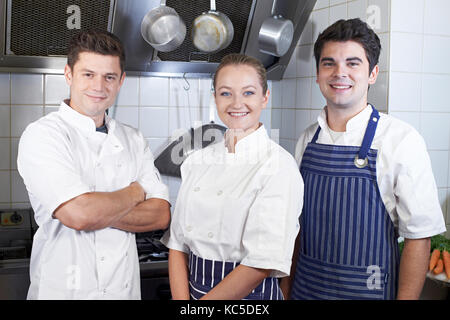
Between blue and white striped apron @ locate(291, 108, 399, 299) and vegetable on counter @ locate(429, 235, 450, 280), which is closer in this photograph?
blue and white striped apron @ locate(291, 108, 399, 299)

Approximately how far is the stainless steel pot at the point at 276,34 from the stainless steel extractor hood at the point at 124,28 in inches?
2.7

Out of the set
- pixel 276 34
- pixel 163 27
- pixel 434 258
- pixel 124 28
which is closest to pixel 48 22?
pixel 124 28

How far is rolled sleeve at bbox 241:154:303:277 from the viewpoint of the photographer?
3.65ft

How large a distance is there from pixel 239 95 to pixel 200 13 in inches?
41.5

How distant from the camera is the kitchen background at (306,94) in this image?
1.77m

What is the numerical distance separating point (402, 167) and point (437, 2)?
87cm

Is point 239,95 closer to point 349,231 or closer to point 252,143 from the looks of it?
point 252,143

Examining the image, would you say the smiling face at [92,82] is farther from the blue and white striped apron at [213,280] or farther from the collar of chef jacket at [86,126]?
the blue and white striped apron at [213,280]

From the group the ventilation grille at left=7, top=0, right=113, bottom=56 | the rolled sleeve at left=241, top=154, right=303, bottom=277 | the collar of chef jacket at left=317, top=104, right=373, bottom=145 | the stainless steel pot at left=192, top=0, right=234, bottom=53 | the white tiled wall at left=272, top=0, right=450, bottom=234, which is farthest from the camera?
the stainless steel pot at left=192, top=0, right=234, bottom=53

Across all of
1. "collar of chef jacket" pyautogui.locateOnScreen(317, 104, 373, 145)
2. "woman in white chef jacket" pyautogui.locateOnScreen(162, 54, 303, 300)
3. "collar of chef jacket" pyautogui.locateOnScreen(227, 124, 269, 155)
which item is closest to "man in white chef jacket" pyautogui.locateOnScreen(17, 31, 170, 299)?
"woman in white chef jacket" pyautogui.locateOnScreen(162, 54, 303, 300)

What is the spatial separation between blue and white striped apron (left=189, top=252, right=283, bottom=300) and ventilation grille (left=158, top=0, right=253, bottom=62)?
4.01ft

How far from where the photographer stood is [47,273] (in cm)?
129

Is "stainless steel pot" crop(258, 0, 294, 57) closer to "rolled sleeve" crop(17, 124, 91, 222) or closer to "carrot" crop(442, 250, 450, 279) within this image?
"carrot" crop(442, 250, 450, 279)
